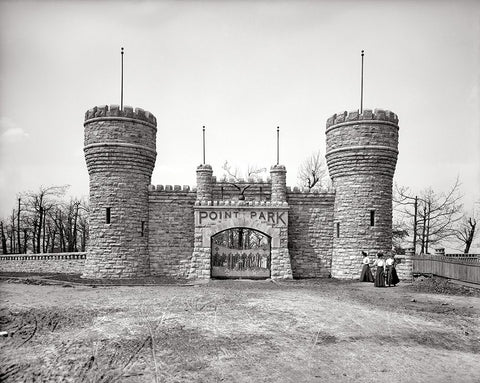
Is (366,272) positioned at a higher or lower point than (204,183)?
lower

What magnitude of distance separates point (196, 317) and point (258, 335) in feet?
7.57

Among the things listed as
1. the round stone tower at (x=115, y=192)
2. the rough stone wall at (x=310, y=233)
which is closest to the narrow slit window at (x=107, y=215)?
the round stone tower at (x=115, y=192)

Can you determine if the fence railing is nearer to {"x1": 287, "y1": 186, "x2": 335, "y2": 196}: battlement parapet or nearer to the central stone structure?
the central stone structure

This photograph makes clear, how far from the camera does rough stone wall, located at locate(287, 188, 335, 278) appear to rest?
20391mm

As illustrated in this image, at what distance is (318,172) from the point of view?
1574 inches

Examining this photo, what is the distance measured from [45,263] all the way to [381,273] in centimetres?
1949

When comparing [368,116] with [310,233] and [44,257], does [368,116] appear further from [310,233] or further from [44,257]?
[44,257]

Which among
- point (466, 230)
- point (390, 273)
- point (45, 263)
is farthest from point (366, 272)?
point (466, 230)

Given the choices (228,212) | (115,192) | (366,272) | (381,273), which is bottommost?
(366,272)

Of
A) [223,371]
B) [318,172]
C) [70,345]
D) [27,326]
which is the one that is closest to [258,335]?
[223,371]

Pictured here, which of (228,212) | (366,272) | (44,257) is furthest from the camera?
(44,257)

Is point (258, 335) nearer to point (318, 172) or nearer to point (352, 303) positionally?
point (352, 303)

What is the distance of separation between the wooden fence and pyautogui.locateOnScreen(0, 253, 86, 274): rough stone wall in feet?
63.6

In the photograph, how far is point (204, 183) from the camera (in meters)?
20.2
